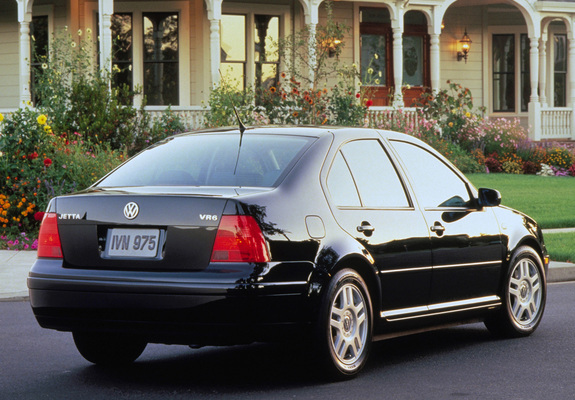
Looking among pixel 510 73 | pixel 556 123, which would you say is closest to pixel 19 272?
pixel 556 123

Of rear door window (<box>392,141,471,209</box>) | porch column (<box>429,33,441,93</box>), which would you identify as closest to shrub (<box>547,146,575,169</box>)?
porch column (<box>429,33,441,93</box>)

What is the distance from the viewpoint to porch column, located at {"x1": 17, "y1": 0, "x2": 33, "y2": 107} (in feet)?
79.1

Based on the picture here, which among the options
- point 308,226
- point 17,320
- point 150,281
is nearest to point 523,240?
point 308,226

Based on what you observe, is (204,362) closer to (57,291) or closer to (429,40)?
(57,291)

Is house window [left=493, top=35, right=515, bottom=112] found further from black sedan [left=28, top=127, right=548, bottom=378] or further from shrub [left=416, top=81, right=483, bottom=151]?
black sedan [left=28, top=127, right=548, bottom=378]

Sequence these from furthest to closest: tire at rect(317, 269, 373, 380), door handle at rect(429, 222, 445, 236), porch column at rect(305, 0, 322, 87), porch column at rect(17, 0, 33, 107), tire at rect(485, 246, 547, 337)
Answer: porch column at rect(305, 0, 322, 87) < porch column at rect(17, 0, 33, 107) < tire at rect(485, 246, 547, 337) < door handle at rect(429, 222, 445, 236) < tire at rect(317, 269, 373, 380)

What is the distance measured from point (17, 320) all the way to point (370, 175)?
3882 millimetres

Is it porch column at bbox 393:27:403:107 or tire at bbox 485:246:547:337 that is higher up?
porch column at bbox 393:27:403:107

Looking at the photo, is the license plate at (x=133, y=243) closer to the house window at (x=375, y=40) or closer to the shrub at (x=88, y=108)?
the shrub at (x=88, y=108)

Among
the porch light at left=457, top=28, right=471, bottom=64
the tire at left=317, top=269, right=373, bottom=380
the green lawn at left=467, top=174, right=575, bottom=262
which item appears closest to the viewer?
the tire at left=317, top=269, right=373, bottom=380

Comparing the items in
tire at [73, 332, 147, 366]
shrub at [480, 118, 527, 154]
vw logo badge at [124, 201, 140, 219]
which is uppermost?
A: shrub at [480, 118, 527, 154]

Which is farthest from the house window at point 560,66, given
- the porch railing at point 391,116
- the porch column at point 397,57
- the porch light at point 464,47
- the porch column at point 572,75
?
the porch railing at point 391,116

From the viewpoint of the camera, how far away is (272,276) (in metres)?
6.45

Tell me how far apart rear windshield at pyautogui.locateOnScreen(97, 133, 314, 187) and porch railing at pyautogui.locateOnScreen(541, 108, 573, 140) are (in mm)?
23113
